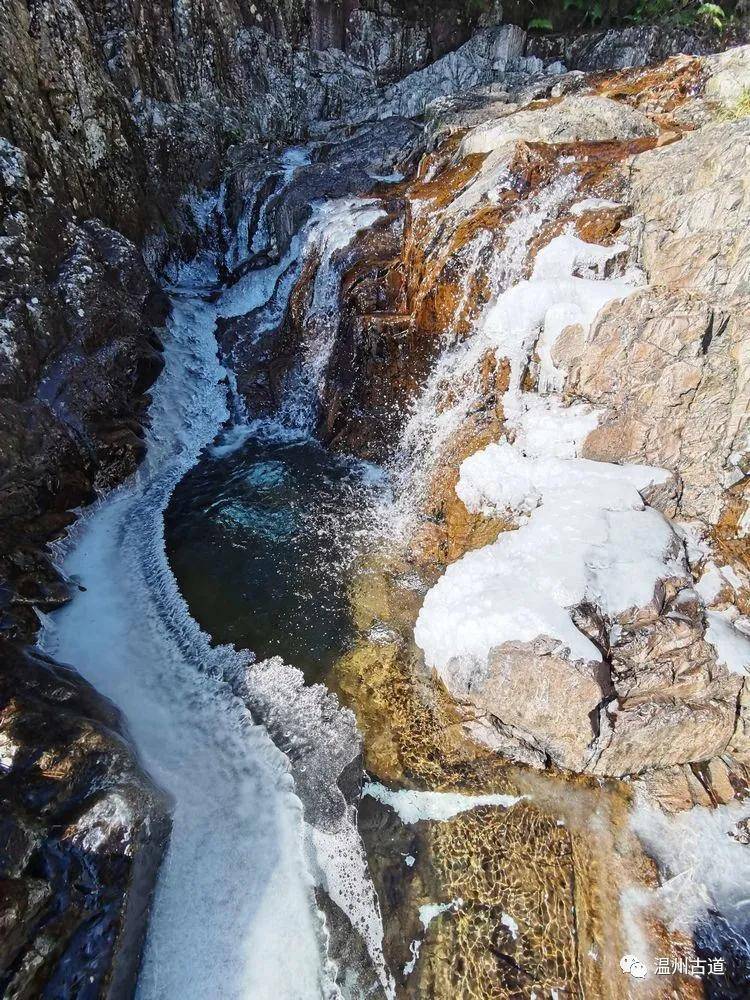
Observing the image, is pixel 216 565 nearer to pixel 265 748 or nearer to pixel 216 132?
pixel 265 748

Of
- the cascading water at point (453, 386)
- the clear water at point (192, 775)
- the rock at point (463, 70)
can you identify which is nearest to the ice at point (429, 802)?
the clear water at point (192, 775)

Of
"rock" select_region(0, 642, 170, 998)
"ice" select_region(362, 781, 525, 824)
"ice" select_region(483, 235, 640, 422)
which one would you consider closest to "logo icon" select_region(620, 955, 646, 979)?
"ice" select_region(362, 781, 525, 824)

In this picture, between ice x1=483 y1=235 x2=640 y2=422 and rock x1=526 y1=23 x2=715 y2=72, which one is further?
rock x1=526 y1=23 x2=715 y2=72

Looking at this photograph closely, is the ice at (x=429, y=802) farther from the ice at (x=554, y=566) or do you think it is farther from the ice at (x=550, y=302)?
the ice at (x=550, y=302)

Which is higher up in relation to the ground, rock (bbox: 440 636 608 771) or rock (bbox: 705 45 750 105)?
rock (bbox: 705 45 750 105)

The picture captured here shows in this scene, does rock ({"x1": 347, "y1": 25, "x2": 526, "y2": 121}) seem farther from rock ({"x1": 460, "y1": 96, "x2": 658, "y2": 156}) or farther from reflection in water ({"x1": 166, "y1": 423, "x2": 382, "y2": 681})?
reflection in water ({"x1": 166, "y1": 423, "x2": 382, "y2": 681})
